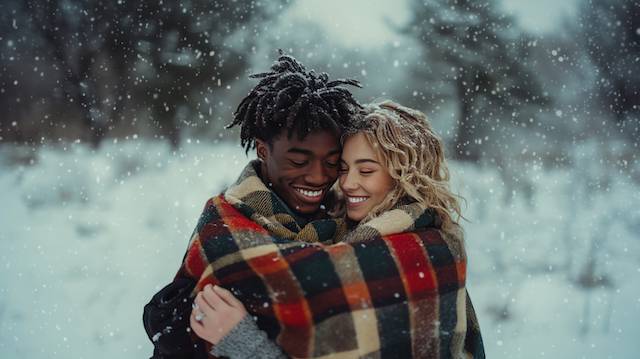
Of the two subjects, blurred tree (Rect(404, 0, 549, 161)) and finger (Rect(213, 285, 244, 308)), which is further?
blurred tree (Rect(404, 0, 549, 161))

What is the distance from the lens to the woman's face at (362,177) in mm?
1873

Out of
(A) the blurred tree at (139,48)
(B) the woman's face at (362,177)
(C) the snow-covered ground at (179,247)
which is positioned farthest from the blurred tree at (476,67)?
(B) the woman's face at (362,177)

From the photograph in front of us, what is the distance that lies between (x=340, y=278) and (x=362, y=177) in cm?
44

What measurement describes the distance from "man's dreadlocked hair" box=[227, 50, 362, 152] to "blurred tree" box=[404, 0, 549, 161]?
4.45 m

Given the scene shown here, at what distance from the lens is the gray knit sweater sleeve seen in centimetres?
159

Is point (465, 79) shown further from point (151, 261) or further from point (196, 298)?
point (196, 298)

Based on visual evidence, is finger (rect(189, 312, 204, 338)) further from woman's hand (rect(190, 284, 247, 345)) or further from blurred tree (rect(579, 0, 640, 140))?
blurred tree (rect(579, 0, 640, 140))

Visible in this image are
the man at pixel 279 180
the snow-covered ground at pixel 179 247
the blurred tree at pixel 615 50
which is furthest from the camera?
the snow-covered ground at pixel 179 247

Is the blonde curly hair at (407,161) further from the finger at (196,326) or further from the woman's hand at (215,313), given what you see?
the finger at (196,326)

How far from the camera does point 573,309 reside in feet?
22.1

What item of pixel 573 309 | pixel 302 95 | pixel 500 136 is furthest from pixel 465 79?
pixel 302 95

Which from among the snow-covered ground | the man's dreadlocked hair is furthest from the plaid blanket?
the snow-covered ground

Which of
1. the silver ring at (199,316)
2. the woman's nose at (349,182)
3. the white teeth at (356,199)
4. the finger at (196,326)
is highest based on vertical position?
the woman's nose at (349,182)

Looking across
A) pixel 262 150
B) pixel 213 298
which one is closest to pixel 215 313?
pixel 213 298
